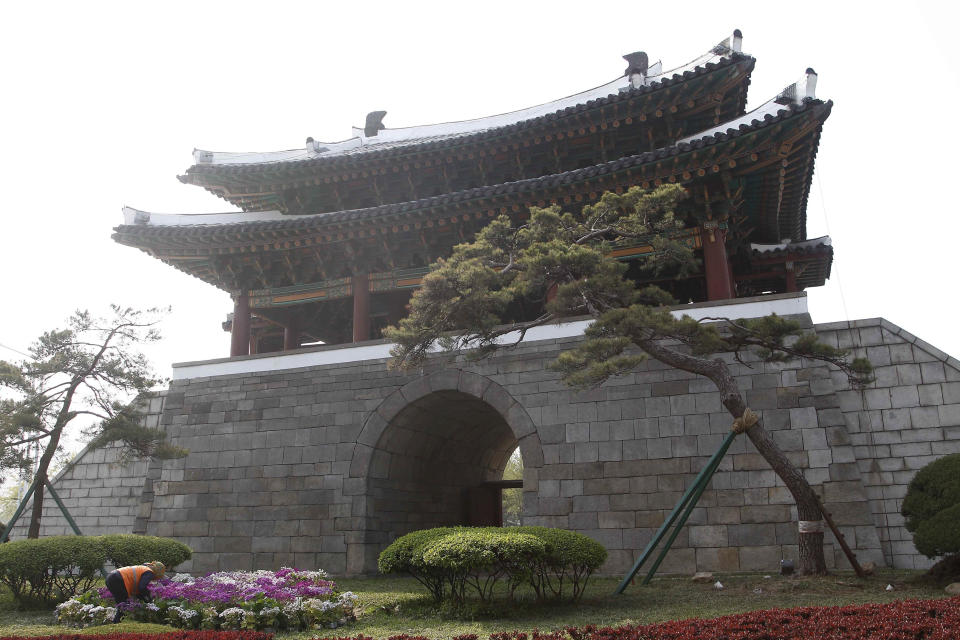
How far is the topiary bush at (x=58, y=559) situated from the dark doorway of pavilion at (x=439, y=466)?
366 cm

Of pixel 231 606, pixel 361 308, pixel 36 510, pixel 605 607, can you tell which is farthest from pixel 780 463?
pixel 36 510

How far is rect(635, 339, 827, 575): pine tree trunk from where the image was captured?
8.32 meters

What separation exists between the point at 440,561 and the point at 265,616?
6.14ft

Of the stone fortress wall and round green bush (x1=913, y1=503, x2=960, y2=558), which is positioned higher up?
the stone fortress wall

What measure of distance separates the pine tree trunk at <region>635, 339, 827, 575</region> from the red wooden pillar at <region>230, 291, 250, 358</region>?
329 inches

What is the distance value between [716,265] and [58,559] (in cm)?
1011

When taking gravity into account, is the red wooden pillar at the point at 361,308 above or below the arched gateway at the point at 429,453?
above

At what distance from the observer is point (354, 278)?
13797 mm

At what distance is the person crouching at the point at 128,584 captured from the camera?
781cm

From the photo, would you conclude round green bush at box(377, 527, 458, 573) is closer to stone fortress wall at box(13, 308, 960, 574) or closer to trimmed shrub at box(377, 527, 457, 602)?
trimmed shrub at box(377, 527, 457, 602)

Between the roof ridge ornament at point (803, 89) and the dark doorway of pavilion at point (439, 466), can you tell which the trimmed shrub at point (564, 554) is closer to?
the dark doorway of pavilion at point (439, 466)

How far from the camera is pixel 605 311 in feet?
30.1

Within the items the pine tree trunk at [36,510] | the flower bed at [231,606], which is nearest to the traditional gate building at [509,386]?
the pine tree trunk at [36,510]

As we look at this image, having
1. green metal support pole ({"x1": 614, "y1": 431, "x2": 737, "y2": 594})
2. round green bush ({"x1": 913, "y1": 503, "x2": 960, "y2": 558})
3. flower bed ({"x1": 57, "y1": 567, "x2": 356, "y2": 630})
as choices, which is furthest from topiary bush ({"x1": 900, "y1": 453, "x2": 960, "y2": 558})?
flower bed ({"x1": 57, "y1": 567, "x2": 356, "y2": 630})
